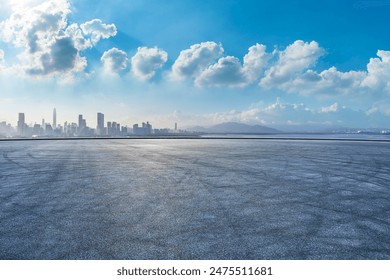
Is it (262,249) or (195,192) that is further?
(195,192)

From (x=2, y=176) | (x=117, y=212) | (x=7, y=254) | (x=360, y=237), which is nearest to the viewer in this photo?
(x=7, y=254)

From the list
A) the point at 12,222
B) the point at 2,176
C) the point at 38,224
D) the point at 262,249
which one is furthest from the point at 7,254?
the point at 2,176

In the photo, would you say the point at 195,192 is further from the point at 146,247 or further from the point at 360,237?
the point at 360,237

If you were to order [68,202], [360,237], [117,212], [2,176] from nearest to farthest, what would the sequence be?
[360,237], [117,212], [68,202], [2,176]

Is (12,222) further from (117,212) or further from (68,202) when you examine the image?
(117,212)

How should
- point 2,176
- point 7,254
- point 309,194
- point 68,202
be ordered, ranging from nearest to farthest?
point 7,254, point 68,202, point 309,194, point 2,176
